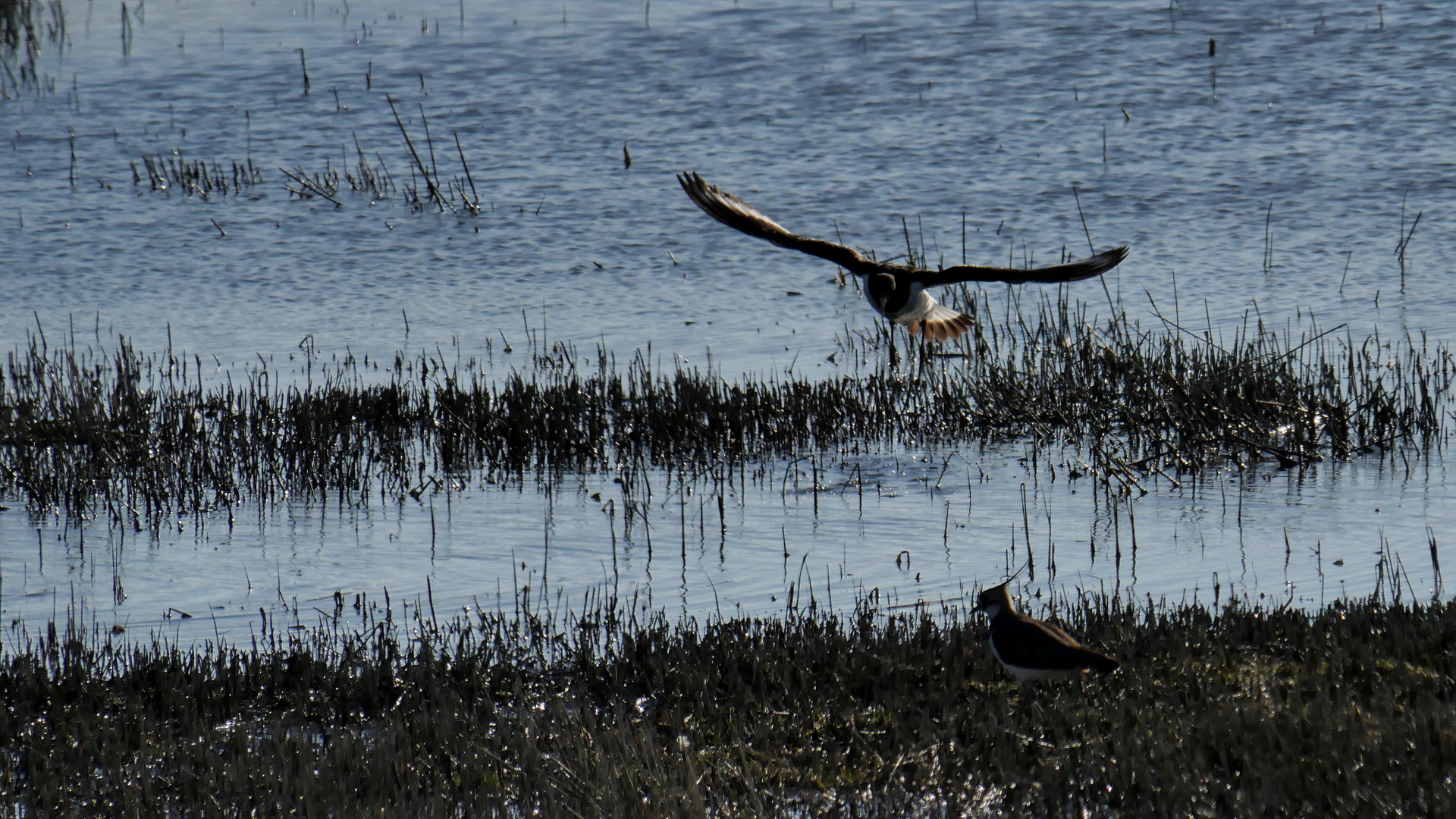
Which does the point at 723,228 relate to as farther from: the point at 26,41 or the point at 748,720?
the point at 26,41

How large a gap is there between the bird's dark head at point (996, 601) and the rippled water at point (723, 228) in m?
1.59

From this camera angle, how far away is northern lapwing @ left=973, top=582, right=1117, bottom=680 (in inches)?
197

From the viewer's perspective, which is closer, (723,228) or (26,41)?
(723,228)

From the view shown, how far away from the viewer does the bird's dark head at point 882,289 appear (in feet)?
31.6

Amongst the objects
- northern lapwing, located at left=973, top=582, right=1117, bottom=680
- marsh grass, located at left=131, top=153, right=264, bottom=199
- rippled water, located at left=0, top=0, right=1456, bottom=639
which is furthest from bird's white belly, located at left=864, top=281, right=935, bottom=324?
marsh grass, located at left=131, top=153, right=264, bottom=199

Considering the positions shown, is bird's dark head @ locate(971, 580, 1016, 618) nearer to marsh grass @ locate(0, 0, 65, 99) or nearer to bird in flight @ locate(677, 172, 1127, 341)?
bird in flight @ locate(677, 172, 1127, 341)

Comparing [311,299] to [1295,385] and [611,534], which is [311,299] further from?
[1295,385]

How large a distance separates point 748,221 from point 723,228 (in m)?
10.9

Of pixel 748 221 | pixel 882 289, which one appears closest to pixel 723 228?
pixel 882 289

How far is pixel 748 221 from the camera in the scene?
370 inches

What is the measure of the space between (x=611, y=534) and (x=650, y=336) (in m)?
6.50

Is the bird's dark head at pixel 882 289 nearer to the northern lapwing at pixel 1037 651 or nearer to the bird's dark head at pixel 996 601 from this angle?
the bird's dark head at pixel 996 601

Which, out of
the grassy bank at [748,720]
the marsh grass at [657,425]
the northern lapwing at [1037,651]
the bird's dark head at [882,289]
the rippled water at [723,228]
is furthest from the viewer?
the bird's dark head at [882,289]

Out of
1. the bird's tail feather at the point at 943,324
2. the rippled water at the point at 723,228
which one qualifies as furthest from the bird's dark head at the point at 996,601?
the bird's tail feather at the point at 943,324
